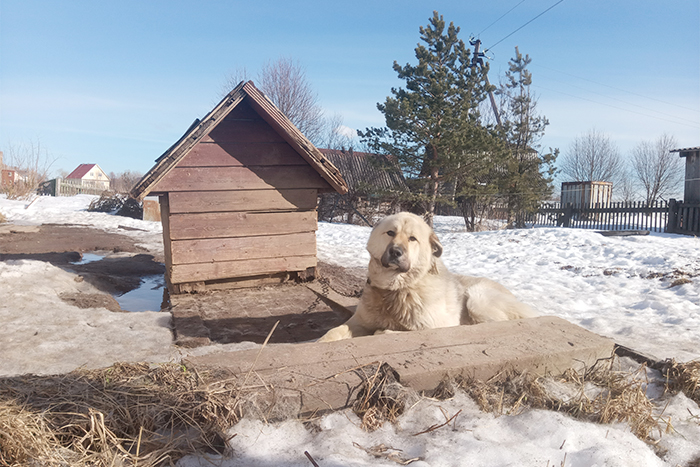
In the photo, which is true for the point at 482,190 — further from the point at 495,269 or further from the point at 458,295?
the point at 458,295

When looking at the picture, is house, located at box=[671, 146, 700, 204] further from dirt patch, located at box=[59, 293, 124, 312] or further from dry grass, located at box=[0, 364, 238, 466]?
dry grass, located at box=[0, 364, 238, 466]

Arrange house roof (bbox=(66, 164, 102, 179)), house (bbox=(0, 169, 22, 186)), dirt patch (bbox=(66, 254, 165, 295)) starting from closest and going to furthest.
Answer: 1. dirt patch (bbox=(66, 254, 165, 295))
2. house (bbox=(0, 169, 22, 186))
3. house roof (bbox=(66, 164, 102, 179))

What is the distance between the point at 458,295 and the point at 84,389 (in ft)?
9.64

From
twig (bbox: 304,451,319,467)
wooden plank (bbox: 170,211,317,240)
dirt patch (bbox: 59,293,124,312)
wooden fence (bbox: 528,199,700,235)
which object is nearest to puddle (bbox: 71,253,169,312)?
dirt patch (bbox: 59,293,124,312)

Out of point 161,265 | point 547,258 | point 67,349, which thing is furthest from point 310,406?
point 547,258

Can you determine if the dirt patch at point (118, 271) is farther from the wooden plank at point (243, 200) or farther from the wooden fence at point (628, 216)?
the wooden fence at point (628, 216)

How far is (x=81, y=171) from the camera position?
253ft

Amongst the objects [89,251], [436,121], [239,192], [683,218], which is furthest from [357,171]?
[239,192]

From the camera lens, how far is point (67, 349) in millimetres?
3803

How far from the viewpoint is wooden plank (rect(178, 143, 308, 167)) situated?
19.3ft

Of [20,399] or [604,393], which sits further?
[604,393]

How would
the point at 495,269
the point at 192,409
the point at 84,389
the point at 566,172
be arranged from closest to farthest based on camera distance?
1. the point at 192,409
2. the point at 84,389
3. the point at 495,269
4. the point at 566,172

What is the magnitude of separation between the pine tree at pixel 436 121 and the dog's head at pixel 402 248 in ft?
38.0

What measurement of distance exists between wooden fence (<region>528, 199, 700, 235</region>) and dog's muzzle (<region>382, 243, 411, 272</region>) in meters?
15.1
